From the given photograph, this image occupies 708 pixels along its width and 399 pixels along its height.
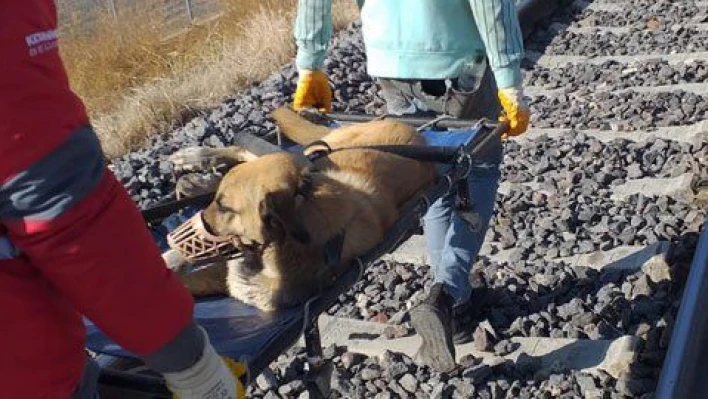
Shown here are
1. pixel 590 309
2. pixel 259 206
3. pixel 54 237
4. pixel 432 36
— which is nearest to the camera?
pixel 54 237

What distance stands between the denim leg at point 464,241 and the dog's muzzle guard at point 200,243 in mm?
1512

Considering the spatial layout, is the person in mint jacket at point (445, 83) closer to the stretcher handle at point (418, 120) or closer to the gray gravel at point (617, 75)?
the stretcher handle at point (418, 120)

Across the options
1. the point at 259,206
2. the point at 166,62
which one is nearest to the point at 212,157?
the point at 259,206

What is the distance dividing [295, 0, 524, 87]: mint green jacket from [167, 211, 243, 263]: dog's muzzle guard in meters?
1.58

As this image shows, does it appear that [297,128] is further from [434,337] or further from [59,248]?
[59,248]

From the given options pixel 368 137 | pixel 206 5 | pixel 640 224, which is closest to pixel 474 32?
pixel 368 137

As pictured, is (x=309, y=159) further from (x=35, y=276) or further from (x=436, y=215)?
(x=35, y=276)

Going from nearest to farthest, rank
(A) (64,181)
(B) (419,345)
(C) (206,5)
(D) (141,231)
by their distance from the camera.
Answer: (A) (64,181)
(D) (141,231)
(B) (419,345)
(C) (206,5)

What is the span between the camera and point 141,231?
1.88 m

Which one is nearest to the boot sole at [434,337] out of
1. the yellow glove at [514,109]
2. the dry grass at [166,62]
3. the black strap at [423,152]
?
the black strap at [423,152]

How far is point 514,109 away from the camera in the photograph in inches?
162

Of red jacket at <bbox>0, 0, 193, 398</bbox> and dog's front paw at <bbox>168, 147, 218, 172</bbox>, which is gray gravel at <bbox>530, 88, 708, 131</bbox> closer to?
dog's front paw at <bbox>168, 147, 218, 172</bbox>

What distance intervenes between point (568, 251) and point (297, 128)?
1568 mm

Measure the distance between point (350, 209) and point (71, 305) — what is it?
1.51 meters
